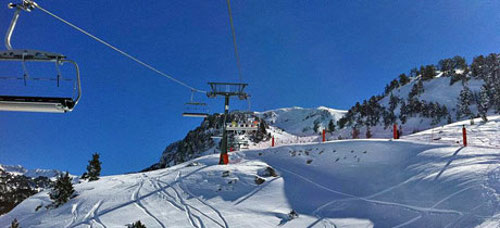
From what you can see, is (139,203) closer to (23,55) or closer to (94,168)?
(23,55)

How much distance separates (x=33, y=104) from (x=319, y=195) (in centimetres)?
1372

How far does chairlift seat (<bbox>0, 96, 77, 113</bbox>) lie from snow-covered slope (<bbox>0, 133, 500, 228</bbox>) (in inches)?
318

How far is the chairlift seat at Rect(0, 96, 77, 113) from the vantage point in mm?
5219

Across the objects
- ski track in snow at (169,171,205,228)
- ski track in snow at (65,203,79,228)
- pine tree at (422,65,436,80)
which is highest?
pine tree at (422,65,436,80)

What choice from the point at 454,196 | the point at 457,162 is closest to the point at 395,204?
the point at 454,196

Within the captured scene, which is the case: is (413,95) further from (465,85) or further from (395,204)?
(395,204)

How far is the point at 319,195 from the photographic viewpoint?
50.4 feet

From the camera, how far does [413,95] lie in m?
84.0

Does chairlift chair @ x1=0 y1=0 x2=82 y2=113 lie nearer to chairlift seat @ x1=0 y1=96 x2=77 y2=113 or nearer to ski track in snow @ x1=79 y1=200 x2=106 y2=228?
chairlift seat @ x1=0 y1=96 x2=77 y2=113

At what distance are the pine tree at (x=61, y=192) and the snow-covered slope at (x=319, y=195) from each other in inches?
24.9

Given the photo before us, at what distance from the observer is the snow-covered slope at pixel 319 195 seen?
11.0m

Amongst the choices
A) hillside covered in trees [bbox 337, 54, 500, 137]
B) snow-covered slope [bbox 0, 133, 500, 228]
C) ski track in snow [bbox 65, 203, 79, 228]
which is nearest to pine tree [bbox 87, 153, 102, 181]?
snow-covered slope [bbox 0, 133, 500, 228]

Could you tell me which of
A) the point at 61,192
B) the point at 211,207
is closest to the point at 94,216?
the point at 61,192

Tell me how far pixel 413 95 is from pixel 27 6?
95.2 meters
